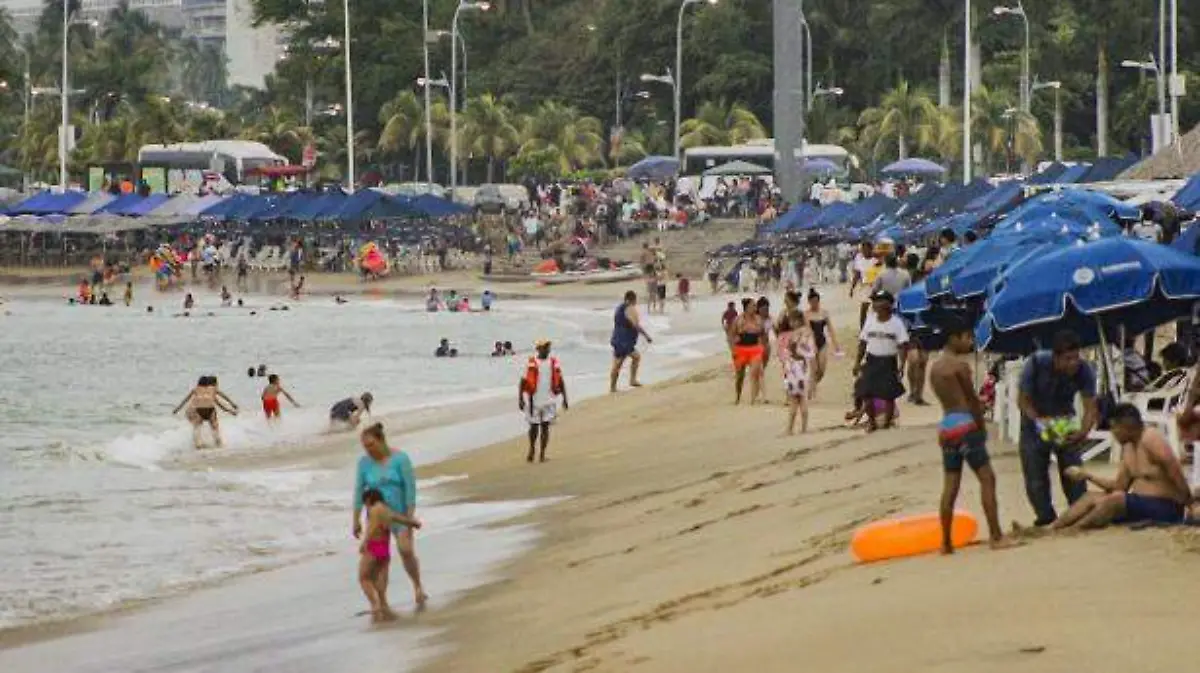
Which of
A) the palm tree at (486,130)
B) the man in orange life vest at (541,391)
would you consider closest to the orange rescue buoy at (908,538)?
the man in orange life vest at (541,391)

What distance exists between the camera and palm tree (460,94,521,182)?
103 meters

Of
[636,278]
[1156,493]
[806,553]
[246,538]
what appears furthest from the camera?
[636,278]

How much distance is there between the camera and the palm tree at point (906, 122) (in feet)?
313

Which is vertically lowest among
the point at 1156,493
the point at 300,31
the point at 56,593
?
the point at 56,593

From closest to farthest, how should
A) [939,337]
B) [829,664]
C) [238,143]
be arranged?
[829,664] → [939,337] → [238,143]

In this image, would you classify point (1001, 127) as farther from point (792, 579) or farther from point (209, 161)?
point (792, 579)

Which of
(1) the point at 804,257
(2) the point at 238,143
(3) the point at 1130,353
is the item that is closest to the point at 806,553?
(3) the point at 1130,353

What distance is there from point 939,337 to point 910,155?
7348 centimetres

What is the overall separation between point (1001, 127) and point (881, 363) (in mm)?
72383

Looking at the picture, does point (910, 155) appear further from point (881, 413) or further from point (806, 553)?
point (806, 553)

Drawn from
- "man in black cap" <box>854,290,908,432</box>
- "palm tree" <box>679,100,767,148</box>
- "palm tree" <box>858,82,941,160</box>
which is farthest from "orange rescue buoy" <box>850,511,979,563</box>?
"palm tree" <box>679,100,767,148</box>

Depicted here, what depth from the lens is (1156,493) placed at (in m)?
14.1

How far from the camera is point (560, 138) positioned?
10525 cm

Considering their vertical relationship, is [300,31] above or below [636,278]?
above
